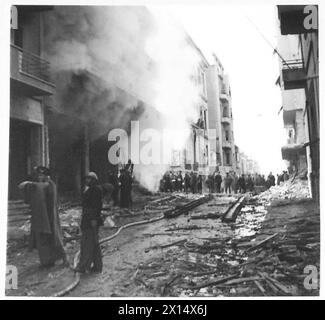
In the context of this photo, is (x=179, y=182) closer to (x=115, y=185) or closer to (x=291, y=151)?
(x=115, y=185)

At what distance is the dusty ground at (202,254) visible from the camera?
4.25 metres

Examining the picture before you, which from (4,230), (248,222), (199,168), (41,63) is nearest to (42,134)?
(41,63)

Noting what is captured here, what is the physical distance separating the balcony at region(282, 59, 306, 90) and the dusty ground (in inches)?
55.1

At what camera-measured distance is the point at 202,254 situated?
4457mm

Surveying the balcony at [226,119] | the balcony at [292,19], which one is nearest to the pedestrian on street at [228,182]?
the balcony at [226,119]

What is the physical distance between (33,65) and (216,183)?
2.78 meters

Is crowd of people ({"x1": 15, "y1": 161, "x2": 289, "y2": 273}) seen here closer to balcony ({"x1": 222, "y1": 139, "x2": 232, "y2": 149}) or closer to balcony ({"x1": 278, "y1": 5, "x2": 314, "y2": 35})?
balcony ({"x1": 222, "y1": 139, "x2": 232, "y2": 149})

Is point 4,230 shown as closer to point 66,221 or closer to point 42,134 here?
point 66,221

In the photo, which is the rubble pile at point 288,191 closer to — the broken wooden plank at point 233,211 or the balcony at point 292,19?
the broken wooden plank at point 233,211

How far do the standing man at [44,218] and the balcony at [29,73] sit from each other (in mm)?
971

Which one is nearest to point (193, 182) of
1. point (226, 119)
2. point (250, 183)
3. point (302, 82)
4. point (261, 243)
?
point (250, 183)

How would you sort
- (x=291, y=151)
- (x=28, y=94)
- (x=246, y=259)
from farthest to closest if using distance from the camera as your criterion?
(x=291, y=151)
(x=28, y=94)
(x=246, y=259)

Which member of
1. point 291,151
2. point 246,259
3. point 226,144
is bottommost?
point 246,259

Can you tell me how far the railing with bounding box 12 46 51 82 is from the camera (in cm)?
457
